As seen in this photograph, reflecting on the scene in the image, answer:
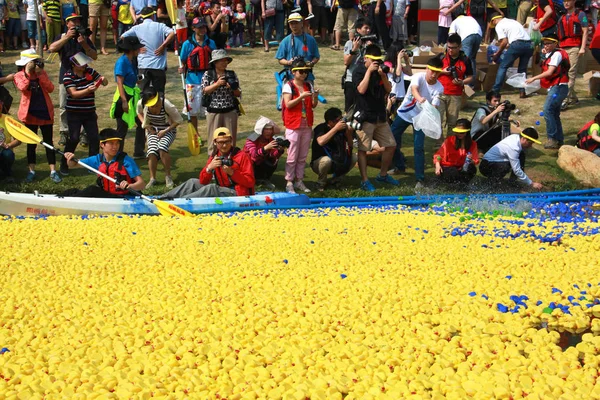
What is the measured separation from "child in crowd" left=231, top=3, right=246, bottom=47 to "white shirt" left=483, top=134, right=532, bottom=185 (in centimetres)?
961

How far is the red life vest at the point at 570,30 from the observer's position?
14.1 m

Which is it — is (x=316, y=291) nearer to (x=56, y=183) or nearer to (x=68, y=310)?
(x=68, y=310)

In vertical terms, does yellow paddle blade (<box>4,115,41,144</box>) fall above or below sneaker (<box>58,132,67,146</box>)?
above

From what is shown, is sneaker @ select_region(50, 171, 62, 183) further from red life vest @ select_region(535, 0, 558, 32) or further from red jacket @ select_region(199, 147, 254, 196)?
red life vest @ select_region(535, 0, 558, 32)

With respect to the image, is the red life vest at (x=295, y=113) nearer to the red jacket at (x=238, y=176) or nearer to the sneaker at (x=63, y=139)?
the red jacket at (x=238, y=176)

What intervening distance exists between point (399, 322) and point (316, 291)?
91 centimetres

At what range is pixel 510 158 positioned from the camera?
11.0 metres

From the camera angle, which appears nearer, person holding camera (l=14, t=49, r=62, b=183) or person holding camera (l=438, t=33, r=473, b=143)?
person holding camera (l=14, t=49, r=62, b=183)

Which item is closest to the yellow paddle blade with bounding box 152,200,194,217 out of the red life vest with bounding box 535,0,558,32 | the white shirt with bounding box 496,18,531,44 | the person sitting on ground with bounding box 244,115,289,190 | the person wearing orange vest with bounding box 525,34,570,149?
the person sitting on ground with bounding box 244,115,289,190

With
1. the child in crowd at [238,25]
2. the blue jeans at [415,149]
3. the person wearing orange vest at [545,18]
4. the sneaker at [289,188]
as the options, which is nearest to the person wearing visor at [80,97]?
the sneaker at [289,188]

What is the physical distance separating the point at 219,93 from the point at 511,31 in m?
7.03

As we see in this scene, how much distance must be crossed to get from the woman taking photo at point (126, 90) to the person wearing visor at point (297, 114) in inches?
102

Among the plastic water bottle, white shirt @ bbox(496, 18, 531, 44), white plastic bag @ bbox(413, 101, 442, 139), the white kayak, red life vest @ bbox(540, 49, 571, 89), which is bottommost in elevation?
the white kayak

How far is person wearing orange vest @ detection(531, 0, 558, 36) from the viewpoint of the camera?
585 inches
